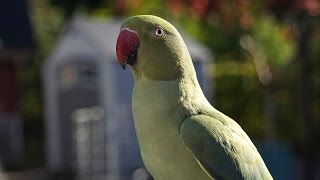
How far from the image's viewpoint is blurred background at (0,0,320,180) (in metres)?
11.4

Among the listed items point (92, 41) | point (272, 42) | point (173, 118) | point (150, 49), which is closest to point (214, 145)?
point (173, 118)

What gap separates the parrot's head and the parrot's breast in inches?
2.3

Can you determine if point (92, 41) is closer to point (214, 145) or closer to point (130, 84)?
point (130, 84)

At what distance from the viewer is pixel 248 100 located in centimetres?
1599

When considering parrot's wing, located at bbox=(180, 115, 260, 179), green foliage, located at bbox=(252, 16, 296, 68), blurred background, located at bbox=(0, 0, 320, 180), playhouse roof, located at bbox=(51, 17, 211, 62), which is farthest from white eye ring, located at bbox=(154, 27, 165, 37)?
green foliage, located at bbox=(252, 16, 296, 68)

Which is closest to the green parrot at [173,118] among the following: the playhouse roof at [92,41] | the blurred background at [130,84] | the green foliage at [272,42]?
the blurred background at [130,84]

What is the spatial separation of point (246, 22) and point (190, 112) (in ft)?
33.0

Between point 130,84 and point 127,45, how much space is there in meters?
10.7

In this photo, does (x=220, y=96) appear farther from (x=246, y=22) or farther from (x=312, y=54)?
(x=246, y=22)

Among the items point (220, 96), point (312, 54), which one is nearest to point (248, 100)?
point (220, 96)

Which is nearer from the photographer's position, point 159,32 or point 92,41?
point 159,32

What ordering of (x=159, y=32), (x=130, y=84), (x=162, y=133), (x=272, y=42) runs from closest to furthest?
(x=162, y=133)
(x=159, y=32)
(x=130, y=84)
(x=272, y=42)

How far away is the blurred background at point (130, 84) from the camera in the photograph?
37.4ft

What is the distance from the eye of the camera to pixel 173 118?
244 centimetres
